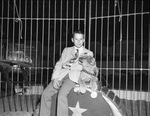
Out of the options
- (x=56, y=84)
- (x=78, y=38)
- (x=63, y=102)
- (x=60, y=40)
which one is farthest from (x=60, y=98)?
(x=60, y=40)

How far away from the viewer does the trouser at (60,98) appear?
2117 mm

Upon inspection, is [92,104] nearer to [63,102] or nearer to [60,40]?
[63,102]

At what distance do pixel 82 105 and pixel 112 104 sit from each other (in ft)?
0.97

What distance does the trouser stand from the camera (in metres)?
2.12

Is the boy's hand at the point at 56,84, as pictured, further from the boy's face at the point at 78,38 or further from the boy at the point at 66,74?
the boy's face at the point at 78,38

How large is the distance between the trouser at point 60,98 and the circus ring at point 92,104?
0.18 ft

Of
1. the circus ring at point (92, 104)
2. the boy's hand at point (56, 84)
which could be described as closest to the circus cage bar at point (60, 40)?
the circus ring at point (92, 104)

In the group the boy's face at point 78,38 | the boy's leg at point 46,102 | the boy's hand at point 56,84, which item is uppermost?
the boy's face at point 78,38

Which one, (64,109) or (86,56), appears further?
(86,56)

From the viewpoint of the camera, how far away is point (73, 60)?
7.58 ft

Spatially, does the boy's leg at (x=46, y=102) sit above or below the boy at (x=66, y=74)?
below

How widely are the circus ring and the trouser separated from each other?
0.05 meters

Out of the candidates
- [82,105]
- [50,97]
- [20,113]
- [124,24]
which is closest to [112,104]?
[82,105]

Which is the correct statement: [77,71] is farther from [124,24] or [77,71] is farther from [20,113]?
[124,24]
